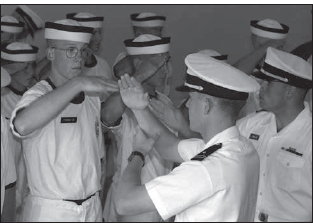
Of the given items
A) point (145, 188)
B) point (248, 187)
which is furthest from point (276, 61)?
point (145, 188)

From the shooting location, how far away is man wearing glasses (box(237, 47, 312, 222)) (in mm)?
2471

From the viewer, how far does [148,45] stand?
330 centimetres

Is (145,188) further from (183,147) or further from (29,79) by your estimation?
(29,79)

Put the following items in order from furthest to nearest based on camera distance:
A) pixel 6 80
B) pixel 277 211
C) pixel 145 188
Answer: pixel 277 211, pixel 6 80, pixel 145 188

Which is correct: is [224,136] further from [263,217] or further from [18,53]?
[18,53]

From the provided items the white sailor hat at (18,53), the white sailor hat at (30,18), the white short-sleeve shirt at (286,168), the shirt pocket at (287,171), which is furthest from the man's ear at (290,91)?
the white sailor hat at (30,18)

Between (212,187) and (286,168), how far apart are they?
0.83m

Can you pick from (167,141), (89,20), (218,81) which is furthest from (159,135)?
(89,20)

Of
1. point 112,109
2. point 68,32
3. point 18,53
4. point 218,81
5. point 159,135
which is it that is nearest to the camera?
point 218,81

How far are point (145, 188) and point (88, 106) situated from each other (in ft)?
3.29

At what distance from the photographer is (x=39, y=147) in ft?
8.29

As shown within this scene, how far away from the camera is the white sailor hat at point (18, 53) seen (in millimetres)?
3539

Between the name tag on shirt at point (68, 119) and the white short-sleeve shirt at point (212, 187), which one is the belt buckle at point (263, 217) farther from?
the name tag on shirt at point (68, 119)

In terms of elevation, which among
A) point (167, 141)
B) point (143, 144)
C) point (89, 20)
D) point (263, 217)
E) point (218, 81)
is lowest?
point (263, 217)
